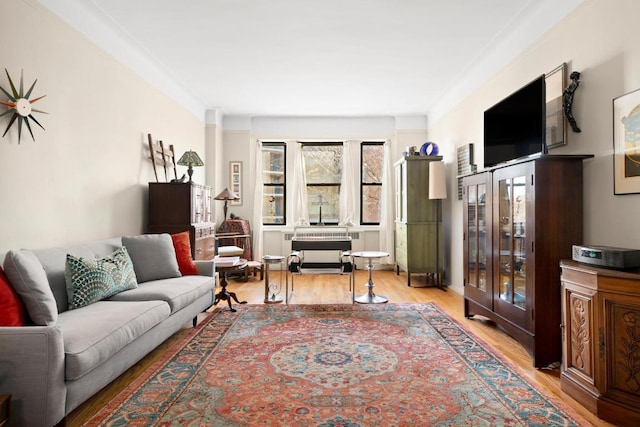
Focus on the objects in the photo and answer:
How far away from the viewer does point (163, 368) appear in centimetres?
292

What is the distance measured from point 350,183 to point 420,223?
6.51 ft

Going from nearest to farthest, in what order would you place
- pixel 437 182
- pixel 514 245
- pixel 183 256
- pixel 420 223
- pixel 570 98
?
1. pixel 570 98
2. pixel 514 245
3. pixel 183 256
4. pixel 437 182
5. pixel 420 223

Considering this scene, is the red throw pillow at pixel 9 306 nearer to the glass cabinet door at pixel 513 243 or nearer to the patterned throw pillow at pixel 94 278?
the patterned throw pillow at pixel 94 278

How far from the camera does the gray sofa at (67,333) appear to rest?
194 cm

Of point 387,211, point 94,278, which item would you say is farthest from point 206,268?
point 387,211

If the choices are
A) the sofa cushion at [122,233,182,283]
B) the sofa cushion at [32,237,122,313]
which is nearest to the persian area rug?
the sofa cushion at [122,233,182,283]

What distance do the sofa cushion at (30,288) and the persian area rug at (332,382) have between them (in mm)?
637

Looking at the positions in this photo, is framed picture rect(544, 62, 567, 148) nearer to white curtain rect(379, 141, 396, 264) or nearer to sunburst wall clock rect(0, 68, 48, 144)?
sunburst wall clock rect(0, 68, 48, 144)

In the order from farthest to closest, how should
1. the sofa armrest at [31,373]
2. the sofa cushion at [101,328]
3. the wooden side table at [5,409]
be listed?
1. the sofa cushion at [101,328]
2. the sofa armrest at [31,373]
3. the wooden side table at [5,409]

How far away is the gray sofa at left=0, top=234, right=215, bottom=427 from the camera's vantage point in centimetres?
194

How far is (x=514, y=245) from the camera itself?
3.35 metres

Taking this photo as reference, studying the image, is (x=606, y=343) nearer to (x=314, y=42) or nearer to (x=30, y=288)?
(x=30, y=288)

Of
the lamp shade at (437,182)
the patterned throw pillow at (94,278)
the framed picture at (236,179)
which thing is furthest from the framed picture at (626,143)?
the framed picture at (236,179)

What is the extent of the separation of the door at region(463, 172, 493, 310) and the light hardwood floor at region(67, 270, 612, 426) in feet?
1.11
